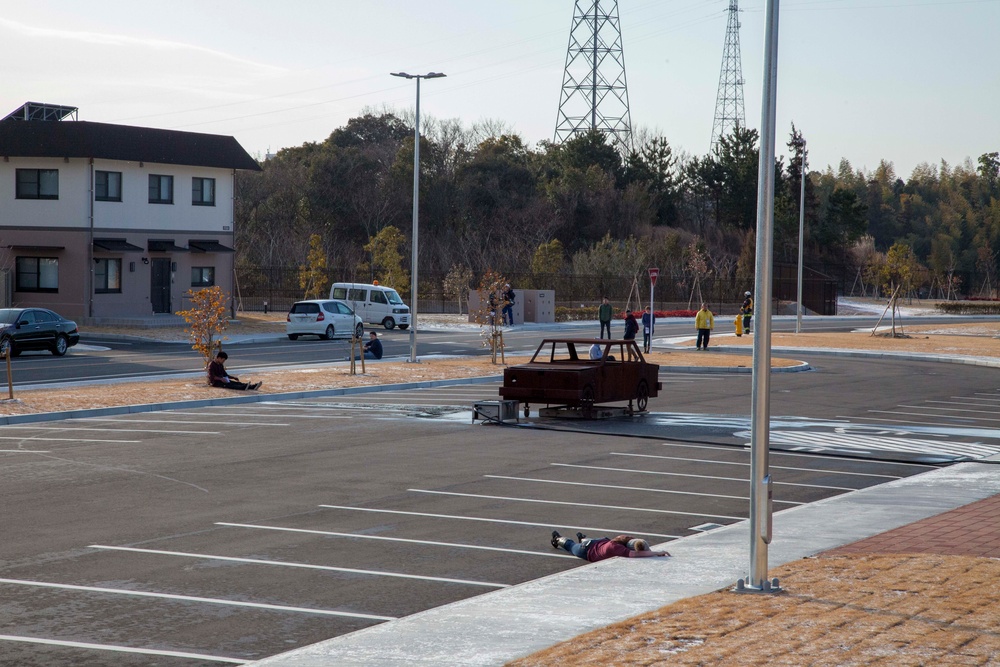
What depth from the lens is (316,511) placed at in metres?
11.6

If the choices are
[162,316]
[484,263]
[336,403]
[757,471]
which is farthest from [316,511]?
[484,263]

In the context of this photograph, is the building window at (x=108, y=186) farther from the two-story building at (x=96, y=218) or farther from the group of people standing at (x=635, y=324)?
the group of people standing at (x=635, y=324)

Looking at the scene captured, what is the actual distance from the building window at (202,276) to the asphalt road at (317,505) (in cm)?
3055

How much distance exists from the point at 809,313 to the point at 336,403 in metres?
62.7

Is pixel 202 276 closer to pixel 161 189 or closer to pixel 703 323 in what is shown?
pixel 161 189

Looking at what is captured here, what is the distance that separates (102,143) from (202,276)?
7508 millimetres

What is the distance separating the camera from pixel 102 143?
155 ft

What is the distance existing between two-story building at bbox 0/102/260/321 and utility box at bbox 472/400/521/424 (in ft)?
102

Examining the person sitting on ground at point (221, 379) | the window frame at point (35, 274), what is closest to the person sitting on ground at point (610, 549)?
the person sitting on ground at point (221, 379)

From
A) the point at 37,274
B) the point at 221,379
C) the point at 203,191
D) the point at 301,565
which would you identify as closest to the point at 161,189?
the point at 203,191

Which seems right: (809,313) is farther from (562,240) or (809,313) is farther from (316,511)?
(316,511)

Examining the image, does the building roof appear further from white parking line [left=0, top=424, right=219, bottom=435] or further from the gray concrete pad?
the gray concrete pad

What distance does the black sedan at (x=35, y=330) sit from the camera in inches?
1344

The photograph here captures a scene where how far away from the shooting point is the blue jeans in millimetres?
9711
